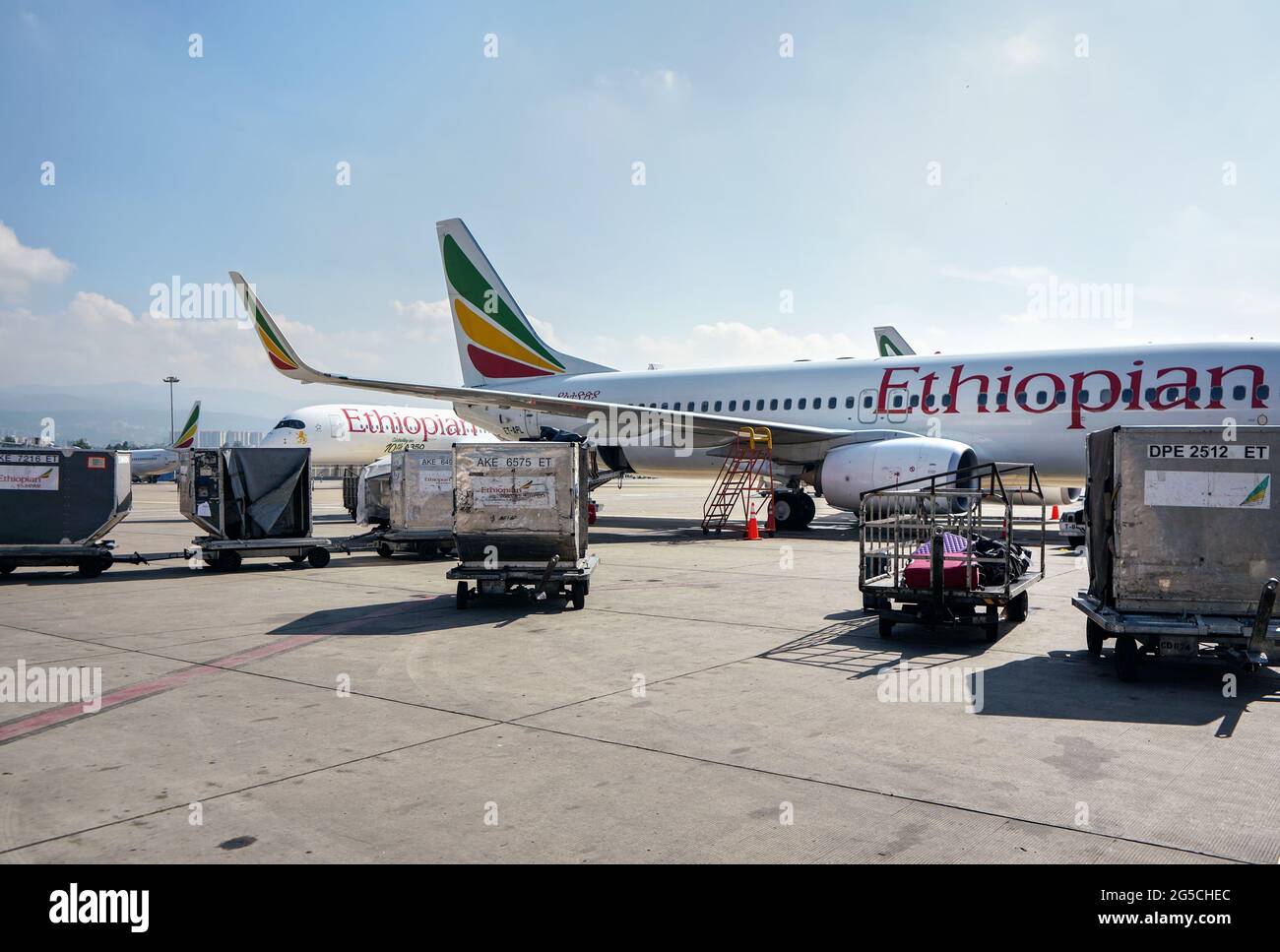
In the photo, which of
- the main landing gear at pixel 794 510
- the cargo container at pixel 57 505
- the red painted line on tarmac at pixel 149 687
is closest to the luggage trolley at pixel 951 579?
the red painted line on tarmac at pixel 149 687

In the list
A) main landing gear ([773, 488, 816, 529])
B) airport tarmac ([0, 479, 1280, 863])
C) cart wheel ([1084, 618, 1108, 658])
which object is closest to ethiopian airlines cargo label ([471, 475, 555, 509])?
airport tarmac ([0, 479, 1280, 863])

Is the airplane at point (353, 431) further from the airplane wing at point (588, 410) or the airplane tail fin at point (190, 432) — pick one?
the airplane tail fin at point (190, 432)

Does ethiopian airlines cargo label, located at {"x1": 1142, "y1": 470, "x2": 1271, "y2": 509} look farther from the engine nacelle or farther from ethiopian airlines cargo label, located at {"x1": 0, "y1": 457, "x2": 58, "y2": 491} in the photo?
ethiopian airlines cargo label, located at {"x1": 0, "y1": 457, "x2": 58, "y2": 491}

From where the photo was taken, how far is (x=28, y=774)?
5.70 m

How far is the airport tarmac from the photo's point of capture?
4.64 m

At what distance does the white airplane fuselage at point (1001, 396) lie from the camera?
1888cm

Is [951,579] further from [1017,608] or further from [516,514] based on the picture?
[516,514]

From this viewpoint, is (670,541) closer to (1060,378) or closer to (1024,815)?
(1060,378)

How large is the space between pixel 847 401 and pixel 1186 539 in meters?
15.9

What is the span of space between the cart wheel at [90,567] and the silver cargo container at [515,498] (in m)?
7.54

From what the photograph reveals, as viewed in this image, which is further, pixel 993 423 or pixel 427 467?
pixel 993 423

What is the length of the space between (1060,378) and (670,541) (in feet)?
30.3
